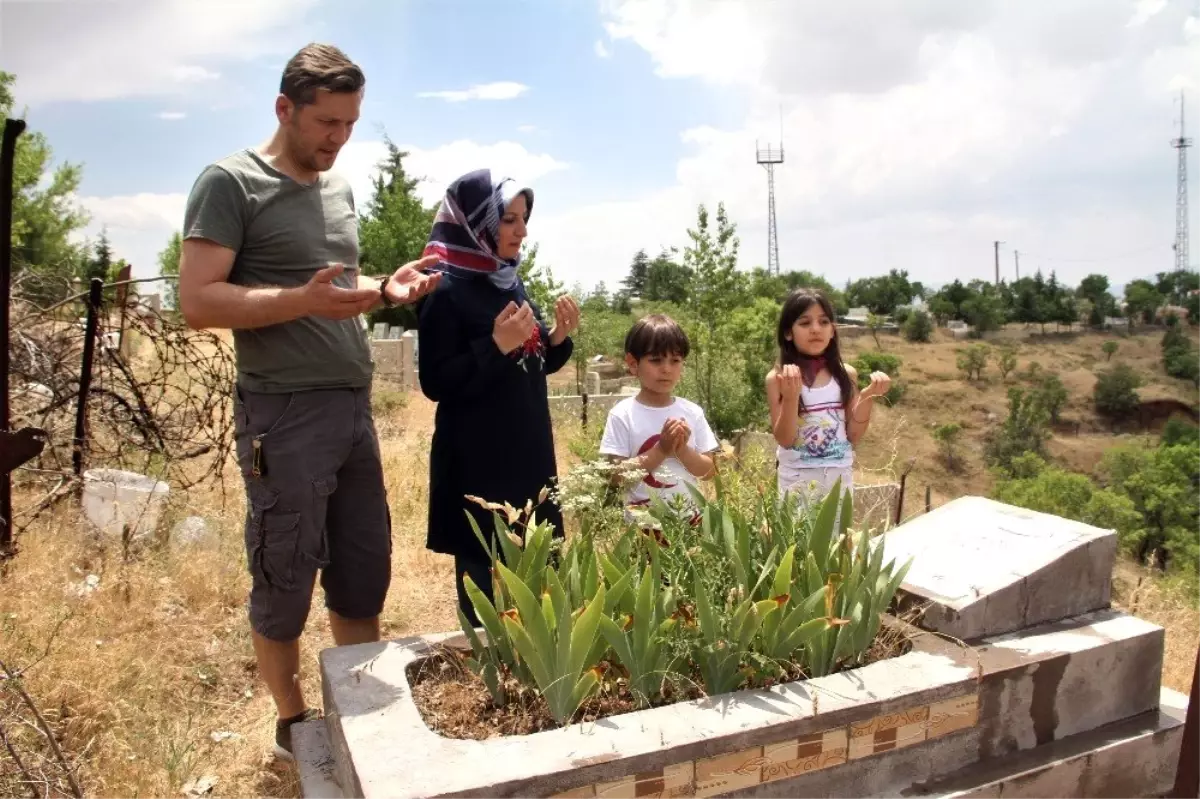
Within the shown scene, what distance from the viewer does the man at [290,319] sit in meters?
2.29

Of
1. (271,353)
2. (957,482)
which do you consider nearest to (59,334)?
(271,353)

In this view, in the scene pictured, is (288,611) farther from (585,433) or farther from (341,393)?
(585,433)

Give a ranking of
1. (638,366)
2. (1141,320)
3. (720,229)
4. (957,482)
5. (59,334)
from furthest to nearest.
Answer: (1141,320), (957,482), (720,229), (59,334), (638,366)

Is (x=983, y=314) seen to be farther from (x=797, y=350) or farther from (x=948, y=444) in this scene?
(x=797, y=350)

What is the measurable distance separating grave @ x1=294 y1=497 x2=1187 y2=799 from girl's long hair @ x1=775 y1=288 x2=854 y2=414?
0.63 metres

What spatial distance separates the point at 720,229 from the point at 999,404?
4581cm

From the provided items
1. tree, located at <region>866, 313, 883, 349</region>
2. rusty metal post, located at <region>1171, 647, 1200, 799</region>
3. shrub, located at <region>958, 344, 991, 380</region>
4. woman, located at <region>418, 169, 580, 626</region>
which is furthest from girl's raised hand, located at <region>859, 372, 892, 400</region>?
tree, located at <region>866, 313, 883, 349</region>

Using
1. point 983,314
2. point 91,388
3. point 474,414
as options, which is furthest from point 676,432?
point 983,314

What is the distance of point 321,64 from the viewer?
7.79ft

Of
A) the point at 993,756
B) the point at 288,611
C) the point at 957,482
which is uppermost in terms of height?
the point at 288,611

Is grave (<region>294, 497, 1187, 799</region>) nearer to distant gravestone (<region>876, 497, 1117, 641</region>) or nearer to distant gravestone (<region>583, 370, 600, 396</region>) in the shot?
distant gravestone (<region>876, 497, 1117, 641</region>)

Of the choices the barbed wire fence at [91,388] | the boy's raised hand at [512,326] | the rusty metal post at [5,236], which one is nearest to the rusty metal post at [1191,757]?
the boy's raised hand at [512,326]

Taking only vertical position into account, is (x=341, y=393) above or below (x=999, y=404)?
above

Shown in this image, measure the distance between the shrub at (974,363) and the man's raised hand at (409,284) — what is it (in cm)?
5627
